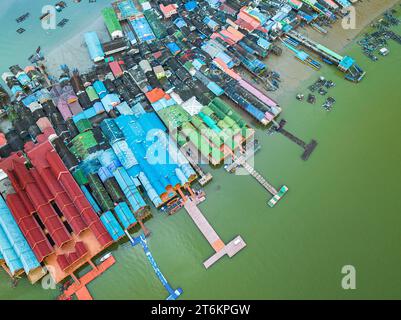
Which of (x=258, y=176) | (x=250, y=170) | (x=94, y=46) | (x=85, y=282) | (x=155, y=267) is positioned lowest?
(x=155, y=267)

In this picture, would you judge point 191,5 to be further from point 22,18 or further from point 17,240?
point 17,240

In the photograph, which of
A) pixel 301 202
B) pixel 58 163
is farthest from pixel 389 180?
pixel 58 163

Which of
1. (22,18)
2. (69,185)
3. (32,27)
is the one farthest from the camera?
(22,18)

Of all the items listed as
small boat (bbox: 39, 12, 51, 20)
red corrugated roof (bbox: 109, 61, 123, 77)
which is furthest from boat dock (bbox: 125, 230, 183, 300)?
small boat (bbox: 39, 12, 51, 20)

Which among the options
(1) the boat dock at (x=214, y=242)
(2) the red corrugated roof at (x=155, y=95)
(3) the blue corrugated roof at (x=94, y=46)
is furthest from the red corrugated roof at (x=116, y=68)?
(1) the boat dock at (x=214, y=242)

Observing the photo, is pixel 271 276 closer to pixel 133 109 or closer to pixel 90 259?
pixel 90 259

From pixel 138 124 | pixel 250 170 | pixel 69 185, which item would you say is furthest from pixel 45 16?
pixel 250 170

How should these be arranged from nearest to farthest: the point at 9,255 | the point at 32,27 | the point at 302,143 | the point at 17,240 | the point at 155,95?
1. the point at 9,255
2. the point at 17,240
3. the point at 302,143
4. the point at 155,95
5. the point at 32,27
